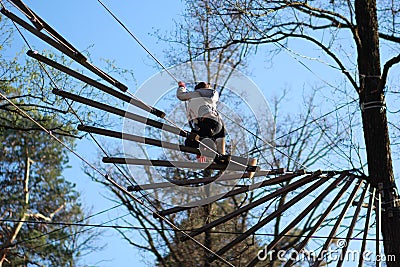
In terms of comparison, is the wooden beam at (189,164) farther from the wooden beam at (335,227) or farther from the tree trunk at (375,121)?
the tree trunk at (375,121)

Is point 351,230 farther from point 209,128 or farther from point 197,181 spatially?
point 209,128

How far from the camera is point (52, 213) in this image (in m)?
19.8

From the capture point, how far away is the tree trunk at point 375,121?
915 cm

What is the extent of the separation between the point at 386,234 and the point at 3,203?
11.6m

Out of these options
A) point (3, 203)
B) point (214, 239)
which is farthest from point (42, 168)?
point (214, 239)

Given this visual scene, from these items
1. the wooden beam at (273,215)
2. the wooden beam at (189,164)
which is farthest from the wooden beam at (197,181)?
the wooden beam at (273,215)

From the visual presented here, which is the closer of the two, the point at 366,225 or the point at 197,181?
the point at 197,181

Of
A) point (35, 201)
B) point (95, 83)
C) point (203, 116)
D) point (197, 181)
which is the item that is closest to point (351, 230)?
point (197, 181)

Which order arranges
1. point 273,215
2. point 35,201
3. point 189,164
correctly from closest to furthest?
point 189,164 → point 273,215 → point 35,201

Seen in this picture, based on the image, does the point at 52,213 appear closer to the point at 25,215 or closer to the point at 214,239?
the point at 25,215

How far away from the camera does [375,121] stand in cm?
958

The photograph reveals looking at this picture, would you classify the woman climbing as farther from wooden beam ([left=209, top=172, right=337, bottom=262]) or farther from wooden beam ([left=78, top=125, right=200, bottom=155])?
wooden beam ([left=209, top=172, right=337, bottom=262])

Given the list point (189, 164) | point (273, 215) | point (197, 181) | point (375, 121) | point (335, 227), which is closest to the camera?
point (189, 164)

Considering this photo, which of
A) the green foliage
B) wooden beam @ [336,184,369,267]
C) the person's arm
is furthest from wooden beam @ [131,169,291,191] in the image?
the green foliage
